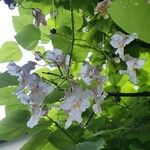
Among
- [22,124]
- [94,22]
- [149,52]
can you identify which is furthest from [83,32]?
[22,124]

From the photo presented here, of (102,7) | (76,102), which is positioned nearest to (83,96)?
(76,102)

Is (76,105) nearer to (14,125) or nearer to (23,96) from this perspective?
(23,96)

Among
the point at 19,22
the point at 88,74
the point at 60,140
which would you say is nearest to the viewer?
the point at 88,74

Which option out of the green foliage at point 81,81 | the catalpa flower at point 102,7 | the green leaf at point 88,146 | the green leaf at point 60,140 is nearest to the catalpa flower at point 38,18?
the green foliage at point 81,81

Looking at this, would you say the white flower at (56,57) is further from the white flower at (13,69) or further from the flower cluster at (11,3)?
the flower cluster at (11,3)

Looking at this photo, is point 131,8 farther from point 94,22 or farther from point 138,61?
point 94,22

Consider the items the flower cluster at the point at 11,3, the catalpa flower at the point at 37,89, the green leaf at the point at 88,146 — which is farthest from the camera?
the flower cluster at the point at 11,3
